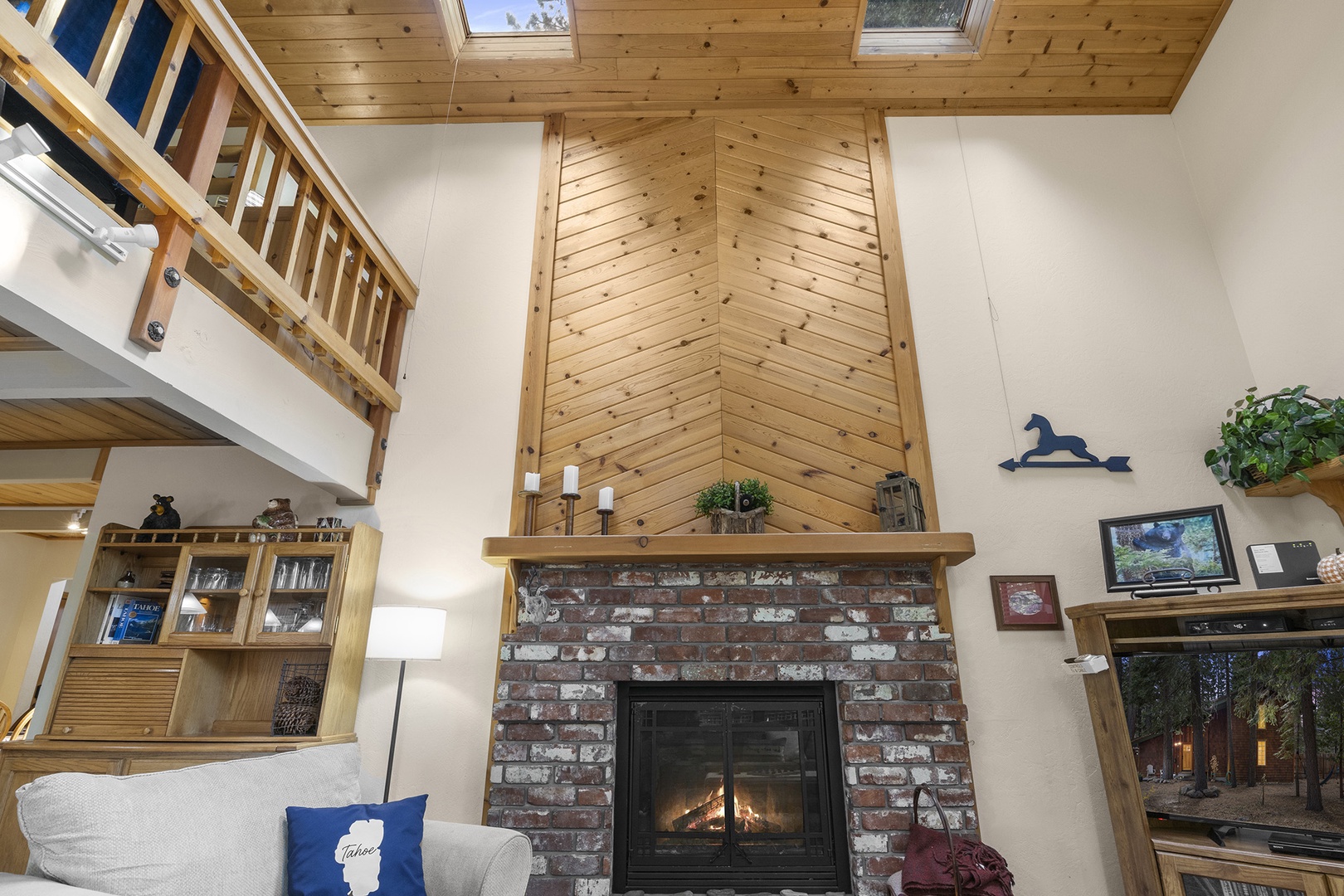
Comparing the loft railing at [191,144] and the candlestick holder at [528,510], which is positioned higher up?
the loft railing at [191,144]

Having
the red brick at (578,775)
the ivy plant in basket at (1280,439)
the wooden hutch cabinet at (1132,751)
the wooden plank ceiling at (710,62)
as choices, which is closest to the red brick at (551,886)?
the red brick at (578,775)

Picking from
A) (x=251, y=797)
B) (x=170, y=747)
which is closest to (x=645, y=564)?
(x=251, y=797)

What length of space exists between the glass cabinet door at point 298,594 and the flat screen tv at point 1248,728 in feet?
10.6

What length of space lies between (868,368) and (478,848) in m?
2.71

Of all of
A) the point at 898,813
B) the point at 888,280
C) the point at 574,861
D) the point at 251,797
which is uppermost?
the point at 888,280

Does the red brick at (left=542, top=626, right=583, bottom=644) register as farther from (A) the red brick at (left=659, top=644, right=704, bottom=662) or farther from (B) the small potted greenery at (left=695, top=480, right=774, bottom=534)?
(B) the small potted greenery at (left=695, top=480, right=774, bottom=534)

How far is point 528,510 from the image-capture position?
11.1ft

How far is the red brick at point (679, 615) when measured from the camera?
3.08m

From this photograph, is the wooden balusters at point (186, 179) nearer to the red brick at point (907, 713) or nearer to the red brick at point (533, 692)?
the red brick at point (533, 692)

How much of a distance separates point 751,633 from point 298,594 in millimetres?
1967

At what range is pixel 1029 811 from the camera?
293 centimetres

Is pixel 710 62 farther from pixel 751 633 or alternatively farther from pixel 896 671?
pixel 896 671

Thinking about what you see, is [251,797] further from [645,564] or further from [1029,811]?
[1029,811]

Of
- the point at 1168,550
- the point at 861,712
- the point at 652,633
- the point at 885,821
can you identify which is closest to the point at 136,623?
the point at 652,633
